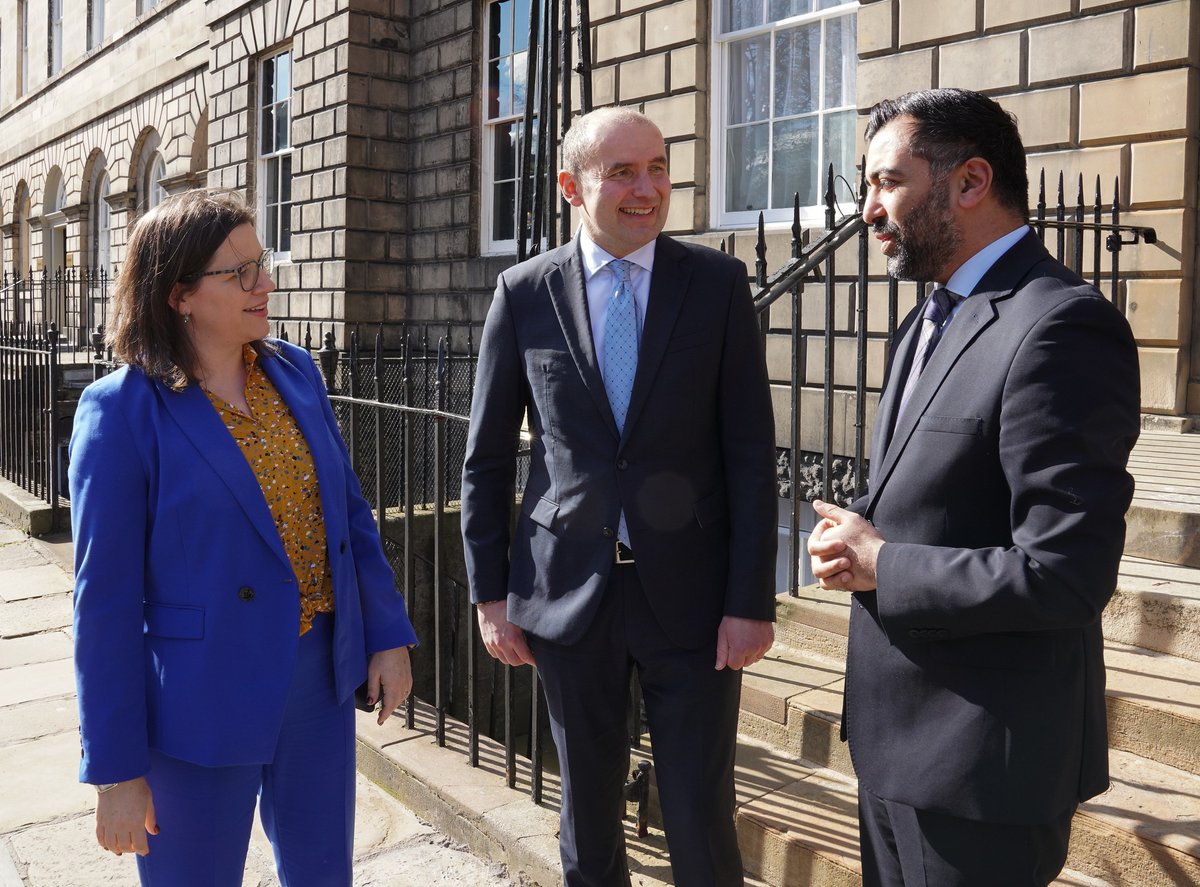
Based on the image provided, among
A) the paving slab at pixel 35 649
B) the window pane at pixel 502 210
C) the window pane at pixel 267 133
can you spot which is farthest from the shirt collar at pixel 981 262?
the window pane at pixel 267 133

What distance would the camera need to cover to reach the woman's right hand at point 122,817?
1843 mm

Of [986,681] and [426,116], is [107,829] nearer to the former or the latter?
[986,681]

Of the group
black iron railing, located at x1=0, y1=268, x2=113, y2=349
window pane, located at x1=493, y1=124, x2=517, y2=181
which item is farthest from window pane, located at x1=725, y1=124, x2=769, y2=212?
black iron railing, located at x1=0, y1=268, x2=113, y2=349

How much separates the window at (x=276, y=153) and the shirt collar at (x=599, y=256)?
41.0 feet

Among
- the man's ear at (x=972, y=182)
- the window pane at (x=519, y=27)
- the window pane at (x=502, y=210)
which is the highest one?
the window pane at (x=519, y=27)

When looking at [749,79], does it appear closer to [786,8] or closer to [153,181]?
[786,8]

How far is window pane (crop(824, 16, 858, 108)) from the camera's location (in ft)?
24.8

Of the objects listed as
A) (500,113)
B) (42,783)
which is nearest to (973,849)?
(42,783)

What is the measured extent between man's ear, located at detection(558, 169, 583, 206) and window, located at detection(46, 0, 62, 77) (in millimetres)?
25259

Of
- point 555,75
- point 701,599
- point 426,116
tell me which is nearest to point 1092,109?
point 555,75

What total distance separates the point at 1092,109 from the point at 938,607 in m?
5.45

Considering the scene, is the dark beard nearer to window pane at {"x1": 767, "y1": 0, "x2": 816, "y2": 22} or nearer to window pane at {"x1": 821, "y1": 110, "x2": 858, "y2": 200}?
window pane at {"x1": 821, "y1": 110, "x2": 858, "y2": 200}

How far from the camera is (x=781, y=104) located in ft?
26.7

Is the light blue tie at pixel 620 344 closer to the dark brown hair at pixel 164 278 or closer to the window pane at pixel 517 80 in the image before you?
the dark brown hair at pixel 164 278
